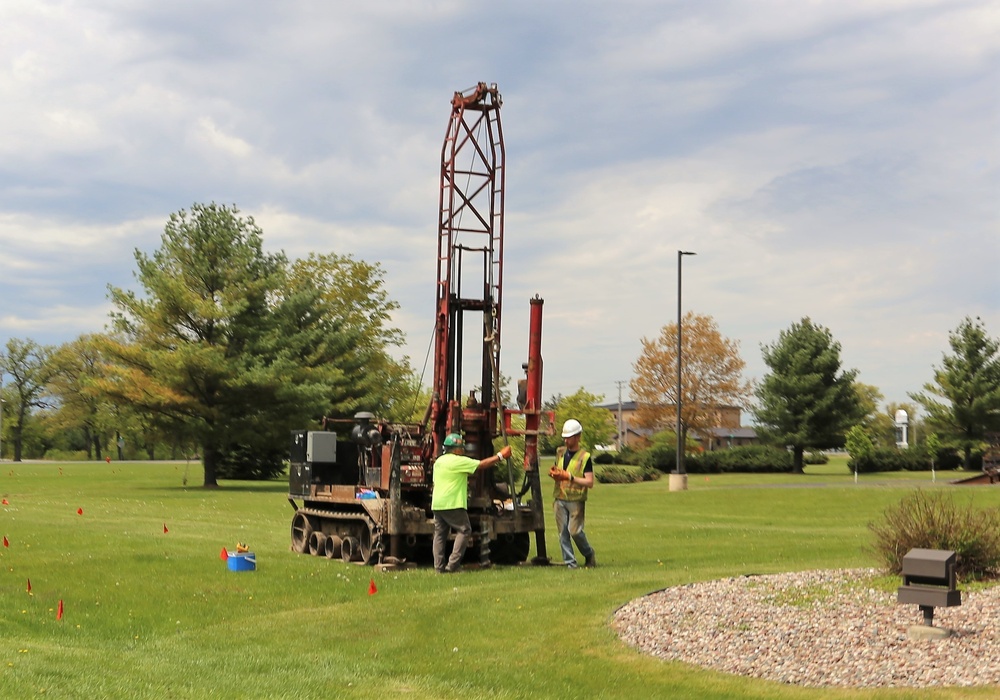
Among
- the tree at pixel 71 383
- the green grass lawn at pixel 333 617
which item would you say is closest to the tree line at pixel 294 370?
the green grass lawn at pixel 333 617

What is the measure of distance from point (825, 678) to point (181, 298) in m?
40.4

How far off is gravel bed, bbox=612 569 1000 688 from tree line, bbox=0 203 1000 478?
32059 mm

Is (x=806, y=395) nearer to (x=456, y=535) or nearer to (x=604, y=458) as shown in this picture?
(x=604, y=458)

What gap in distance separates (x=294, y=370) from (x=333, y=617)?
3569 cm

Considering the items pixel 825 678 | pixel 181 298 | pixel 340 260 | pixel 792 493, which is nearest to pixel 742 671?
pixel 825 678

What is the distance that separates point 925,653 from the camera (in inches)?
375

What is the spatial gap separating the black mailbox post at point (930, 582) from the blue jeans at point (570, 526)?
21.4 ft

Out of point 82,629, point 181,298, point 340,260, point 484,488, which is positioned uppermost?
point 340,260

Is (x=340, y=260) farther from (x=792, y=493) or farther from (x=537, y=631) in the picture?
(x=537, y=631)

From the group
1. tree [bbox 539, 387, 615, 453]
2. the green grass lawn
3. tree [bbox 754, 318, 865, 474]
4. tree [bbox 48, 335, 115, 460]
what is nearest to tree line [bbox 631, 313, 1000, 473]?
tree [bbox 754, 318, 865, 474]

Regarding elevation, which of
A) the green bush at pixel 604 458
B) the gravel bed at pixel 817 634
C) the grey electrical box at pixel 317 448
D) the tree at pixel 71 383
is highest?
the tree at pixel 71 383

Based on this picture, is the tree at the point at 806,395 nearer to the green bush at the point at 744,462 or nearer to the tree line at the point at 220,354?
the green bush at the point at 744,462

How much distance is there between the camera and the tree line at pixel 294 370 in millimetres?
46688

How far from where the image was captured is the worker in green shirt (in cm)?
1627
